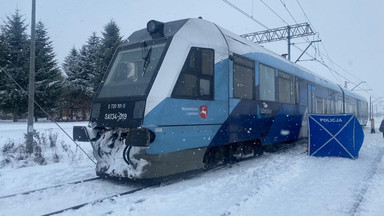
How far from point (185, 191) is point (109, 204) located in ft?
4.42

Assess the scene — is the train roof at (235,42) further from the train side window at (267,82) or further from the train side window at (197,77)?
the train side window at (197,77)

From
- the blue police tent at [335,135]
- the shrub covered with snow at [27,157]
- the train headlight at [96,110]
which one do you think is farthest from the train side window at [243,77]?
the shrub covered with snow at [27,157]

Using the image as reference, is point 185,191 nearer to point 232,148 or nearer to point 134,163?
point 134,163

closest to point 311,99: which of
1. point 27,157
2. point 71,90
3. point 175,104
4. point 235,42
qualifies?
point 235,42

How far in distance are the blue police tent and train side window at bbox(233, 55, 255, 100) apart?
3.01 m

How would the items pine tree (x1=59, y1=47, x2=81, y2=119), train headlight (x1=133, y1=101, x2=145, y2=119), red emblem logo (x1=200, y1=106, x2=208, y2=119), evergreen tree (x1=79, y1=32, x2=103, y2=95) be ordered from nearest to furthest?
train headlight (x1=133, y1=101, x2=145, y2=119) → red emblem logo (x1=200, y1=106, x2=208, y2=119) → evergreen tree (x1=79, y1=32, x2=103, y2=95) → pine tree (x1=59, y1=47, x2=81, y2=119)

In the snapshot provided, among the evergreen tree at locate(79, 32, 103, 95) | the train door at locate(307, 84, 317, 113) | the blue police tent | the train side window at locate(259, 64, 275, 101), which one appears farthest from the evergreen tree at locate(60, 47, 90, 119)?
the blue police tent

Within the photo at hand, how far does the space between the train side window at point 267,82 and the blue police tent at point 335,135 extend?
1704 millimetres

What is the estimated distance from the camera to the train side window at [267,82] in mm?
9375

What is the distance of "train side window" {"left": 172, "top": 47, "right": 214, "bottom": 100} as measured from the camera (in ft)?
21.3

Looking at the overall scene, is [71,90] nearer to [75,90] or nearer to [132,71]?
[75,90]

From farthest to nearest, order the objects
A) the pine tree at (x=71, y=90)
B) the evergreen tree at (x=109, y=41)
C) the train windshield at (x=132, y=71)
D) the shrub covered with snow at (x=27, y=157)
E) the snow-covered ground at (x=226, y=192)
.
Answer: the pine tree at (x=71, y=90) < the evergreen tree at (x=109, y=41) < the shrub covered with snow at (x=27, y=157) < the train windshield at (x=132, y=71) < the snow-covered ground at (x=226, y=192)

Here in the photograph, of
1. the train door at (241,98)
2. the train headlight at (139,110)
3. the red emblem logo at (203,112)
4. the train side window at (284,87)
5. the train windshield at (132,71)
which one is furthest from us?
the train side window at (284,87)

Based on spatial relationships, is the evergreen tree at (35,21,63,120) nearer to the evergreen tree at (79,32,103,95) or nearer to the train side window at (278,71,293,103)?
the evergreen tree at (79,32,103,95)
